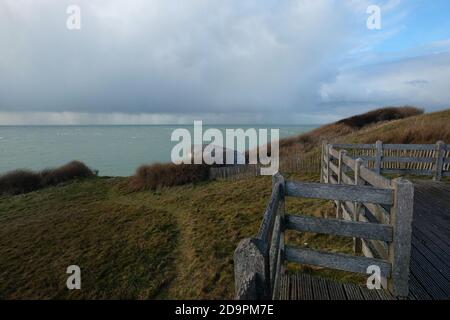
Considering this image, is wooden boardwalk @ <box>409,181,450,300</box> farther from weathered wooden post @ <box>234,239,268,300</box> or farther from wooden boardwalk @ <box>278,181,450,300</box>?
weathered wooden post @ <box>234,239,268,300</box>

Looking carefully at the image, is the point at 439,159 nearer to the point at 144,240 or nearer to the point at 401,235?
the point at 401,235

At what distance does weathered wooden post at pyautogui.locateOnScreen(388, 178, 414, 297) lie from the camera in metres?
2.92

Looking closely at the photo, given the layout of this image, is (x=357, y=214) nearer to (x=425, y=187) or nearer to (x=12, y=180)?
(x=425, y=187)

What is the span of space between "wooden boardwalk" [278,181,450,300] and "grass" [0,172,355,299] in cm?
146

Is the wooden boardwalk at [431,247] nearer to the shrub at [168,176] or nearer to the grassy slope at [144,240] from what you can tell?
the grassy slope at [144,240]

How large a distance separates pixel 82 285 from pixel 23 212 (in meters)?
11.6

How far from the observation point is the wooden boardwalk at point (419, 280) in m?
3.25

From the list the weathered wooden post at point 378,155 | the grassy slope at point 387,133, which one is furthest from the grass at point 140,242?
the grassy slope at point 387,133

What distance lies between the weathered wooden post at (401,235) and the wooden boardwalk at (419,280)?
0.60 ft

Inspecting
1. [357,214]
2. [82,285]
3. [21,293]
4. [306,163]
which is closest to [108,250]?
[82,285]

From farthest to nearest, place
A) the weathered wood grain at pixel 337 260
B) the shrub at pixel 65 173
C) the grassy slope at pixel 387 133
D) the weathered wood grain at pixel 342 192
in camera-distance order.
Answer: the shrub at pixel 65 173 → the grassy slope at pixel 387 133 → the weathered wood grain at pixel 337 260 → the weathered wood grain at pixel 342 192

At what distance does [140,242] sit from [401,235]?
7939mm
